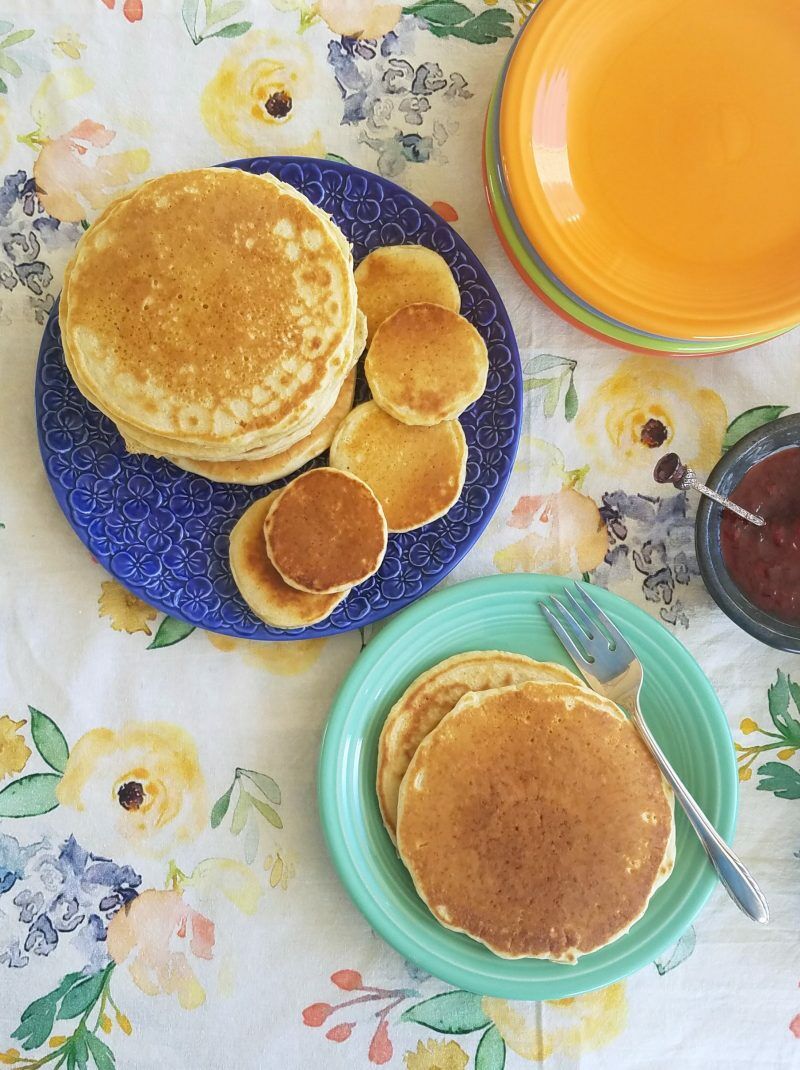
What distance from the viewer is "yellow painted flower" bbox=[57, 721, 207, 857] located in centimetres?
159

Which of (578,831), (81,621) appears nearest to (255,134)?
(81,621)

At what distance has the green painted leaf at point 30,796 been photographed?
1.58 metres

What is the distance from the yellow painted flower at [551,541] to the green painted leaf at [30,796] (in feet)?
3.30

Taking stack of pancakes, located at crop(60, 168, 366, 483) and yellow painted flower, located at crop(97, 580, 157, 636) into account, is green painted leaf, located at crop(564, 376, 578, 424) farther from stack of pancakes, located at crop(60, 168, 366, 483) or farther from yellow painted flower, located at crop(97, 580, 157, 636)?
yellow painted flower, located at crop(97, 580, 157, 636)

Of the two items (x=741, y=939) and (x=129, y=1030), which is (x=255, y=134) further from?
(x=741, y=939)

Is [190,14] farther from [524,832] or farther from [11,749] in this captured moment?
[524,832]

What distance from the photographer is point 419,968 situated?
1604mm

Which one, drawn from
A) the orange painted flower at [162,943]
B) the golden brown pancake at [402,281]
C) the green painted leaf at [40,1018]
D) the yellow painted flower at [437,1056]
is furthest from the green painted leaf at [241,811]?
the golden brown pancake at [402,281]

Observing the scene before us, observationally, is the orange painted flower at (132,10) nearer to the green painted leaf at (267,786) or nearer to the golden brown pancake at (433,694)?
the golden brown pancake at (433,694)

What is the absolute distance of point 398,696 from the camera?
156 centimetres

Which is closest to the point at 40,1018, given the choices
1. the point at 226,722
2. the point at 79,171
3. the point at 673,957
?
the point at 226,722

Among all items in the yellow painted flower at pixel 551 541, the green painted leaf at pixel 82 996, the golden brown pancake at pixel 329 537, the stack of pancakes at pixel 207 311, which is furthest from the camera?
the yellow painted flower at pixel 551 541

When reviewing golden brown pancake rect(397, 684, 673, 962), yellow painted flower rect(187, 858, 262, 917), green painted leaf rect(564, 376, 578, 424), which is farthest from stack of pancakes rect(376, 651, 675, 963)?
green painted leaf rect(564, 376, 578, 424)

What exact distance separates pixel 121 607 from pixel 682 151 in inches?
54.7
